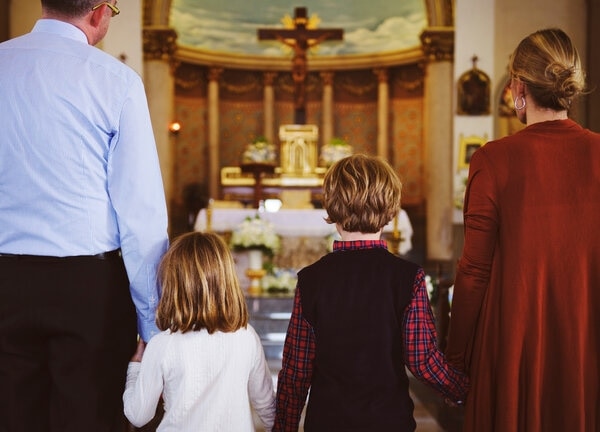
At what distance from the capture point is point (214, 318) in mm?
2033

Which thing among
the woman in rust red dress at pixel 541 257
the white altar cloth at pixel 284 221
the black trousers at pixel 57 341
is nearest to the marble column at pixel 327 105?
the white altar cloth at pixel 284 221

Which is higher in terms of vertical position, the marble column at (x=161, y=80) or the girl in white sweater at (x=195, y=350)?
the marble column at (x=161, y=80)

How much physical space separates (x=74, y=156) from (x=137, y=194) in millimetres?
203

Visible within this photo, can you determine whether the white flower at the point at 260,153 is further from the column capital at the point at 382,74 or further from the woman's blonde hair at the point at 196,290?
the woman's blonde hair at the point at 196,290

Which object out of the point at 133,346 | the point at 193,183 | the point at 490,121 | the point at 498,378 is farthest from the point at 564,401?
the point at 193,183

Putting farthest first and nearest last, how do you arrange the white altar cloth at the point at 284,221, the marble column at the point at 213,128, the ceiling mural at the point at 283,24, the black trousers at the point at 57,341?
the marble column at the point at 213,128, the ceiling mural at the point at 283,24, the white altar cloth at the point at 284,221, the black trousers at the point at 57,341

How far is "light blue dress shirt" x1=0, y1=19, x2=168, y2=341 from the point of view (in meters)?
1.92

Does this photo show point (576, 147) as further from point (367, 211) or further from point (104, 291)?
point (104, 291)

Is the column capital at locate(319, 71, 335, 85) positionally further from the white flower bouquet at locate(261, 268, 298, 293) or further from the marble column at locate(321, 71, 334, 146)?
the white flower bouquet at locate(261, 268, 298, 293)

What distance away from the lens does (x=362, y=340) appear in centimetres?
203

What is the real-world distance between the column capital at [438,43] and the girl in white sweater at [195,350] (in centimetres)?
936

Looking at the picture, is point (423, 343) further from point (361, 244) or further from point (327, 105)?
point (327, 105)

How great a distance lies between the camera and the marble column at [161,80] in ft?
34.0

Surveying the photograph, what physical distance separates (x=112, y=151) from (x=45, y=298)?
0.45 m
